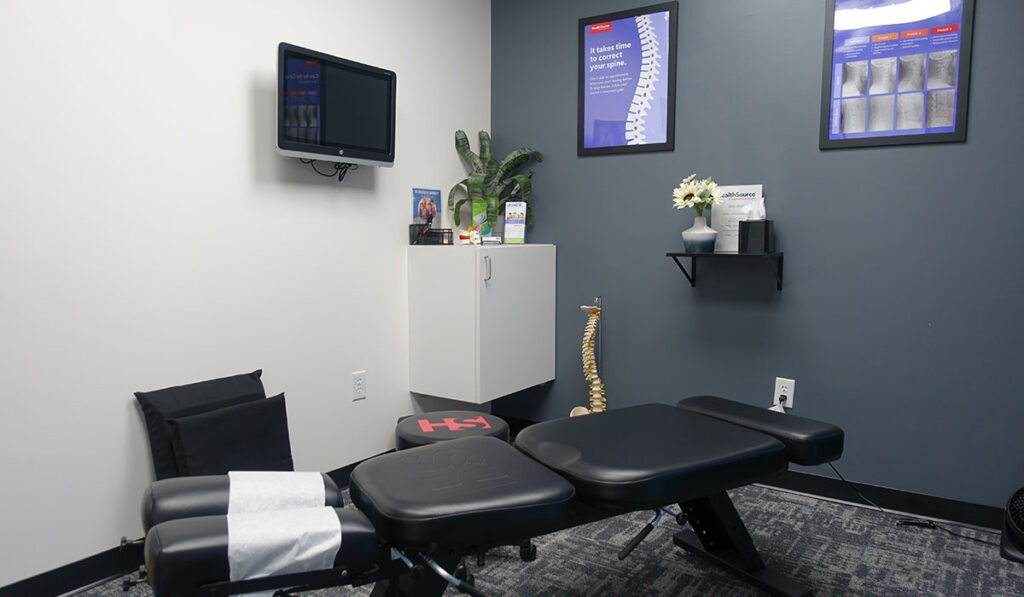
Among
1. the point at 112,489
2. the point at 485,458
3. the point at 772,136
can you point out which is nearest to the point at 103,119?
the point at 112,489

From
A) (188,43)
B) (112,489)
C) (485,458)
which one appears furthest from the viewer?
(188,43)

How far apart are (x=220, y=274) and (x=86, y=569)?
0.93m

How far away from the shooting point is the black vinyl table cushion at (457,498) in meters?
1.15

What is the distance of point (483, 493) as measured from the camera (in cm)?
121

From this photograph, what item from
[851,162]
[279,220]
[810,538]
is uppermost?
[851,162]

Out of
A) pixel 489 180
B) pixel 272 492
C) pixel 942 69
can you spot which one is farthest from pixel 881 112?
pixel 272 492

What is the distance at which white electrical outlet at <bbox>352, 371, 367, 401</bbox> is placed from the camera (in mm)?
2727

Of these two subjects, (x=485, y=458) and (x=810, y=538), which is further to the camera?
(x=810, y=538)

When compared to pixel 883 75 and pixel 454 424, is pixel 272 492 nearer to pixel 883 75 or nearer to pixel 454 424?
pixel 454 424

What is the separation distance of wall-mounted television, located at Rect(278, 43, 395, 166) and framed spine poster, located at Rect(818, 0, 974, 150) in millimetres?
1646

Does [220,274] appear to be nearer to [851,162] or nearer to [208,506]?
[208,506]

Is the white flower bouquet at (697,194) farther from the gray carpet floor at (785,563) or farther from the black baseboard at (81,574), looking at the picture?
the black baseboard at (81,574)

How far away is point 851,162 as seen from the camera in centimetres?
248

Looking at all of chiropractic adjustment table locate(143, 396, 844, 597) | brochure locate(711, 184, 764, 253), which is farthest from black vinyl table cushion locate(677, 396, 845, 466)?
brochure locate(711, 184, 764, 253)
